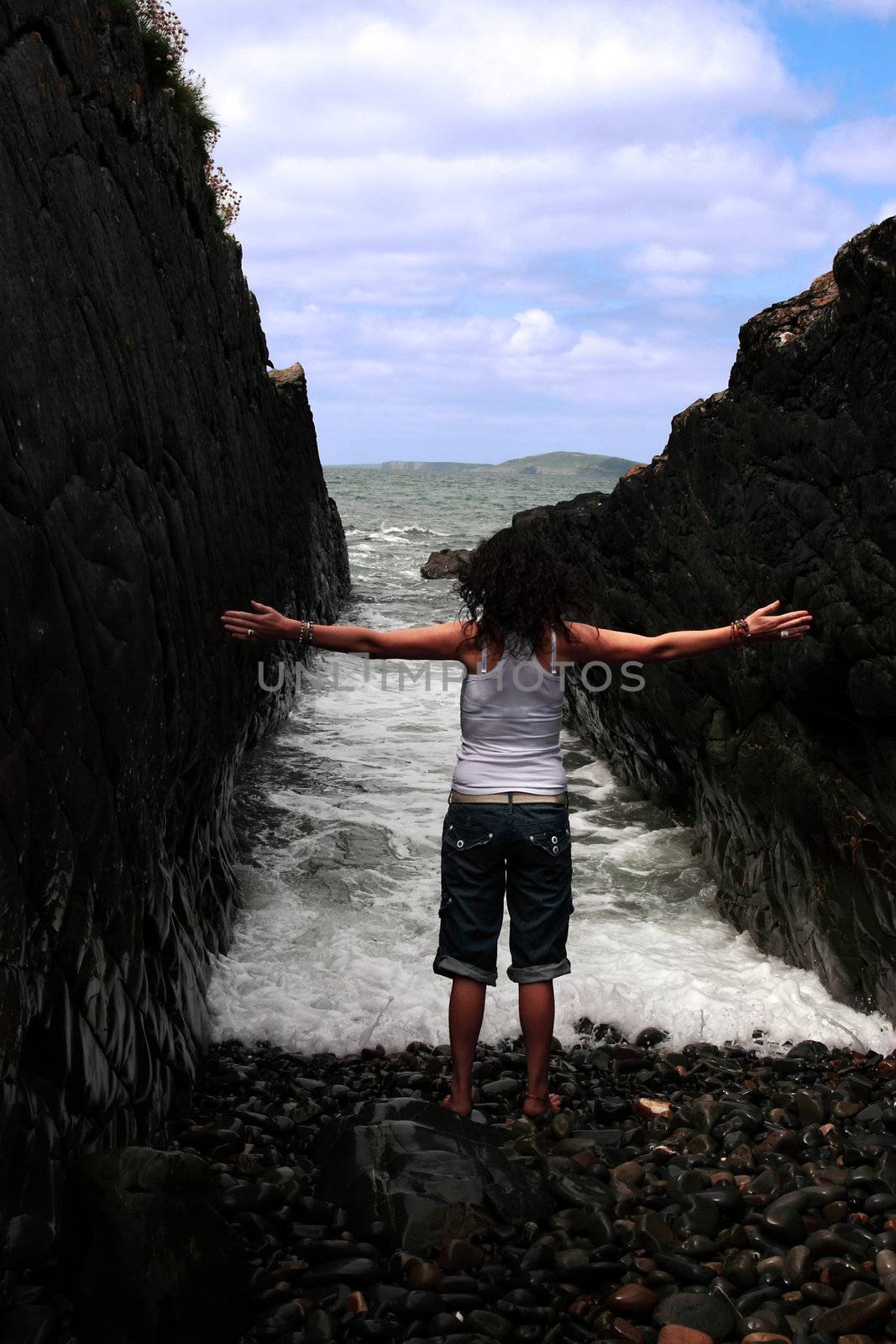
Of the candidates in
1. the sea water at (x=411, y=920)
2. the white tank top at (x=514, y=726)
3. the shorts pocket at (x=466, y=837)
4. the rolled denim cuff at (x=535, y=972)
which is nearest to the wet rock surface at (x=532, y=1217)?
the rolled denim cuff at (x=535, y=972)

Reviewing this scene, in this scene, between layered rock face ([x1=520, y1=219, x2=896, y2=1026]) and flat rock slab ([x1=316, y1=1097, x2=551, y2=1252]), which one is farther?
layered rock face ([x1=520, y1=219, x2=896, y2=1026])

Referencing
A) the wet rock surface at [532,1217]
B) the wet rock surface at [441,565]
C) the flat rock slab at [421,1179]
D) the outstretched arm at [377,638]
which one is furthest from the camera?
the wet rock surface at [441,565]

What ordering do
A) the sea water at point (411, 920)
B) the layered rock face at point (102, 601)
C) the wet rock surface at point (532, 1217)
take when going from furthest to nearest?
the sea water at point (411, 920) < the layered rock face at point (102, 601) < the wet rock surface at point (532, 1217)

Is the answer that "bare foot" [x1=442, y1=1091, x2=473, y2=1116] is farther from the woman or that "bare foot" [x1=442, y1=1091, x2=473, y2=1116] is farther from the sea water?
the sea water

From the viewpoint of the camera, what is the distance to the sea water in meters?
5.77

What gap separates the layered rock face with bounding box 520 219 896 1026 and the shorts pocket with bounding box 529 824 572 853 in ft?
5.63

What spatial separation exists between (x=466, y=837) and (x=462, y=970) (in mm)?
505

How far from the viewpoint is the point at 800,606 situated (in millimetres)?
5902

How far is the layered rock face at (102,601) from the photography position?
3.48 meters

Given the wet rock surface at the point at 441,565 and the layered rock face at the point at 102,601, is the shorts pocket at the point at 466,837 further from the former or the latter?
the wet rock surface at the point at 441,565

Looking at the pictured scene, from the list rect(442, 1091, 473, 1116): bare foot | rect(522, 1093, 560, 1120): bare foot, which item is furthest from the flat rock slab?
rect(522, 1093, 560, 1120): bare foot

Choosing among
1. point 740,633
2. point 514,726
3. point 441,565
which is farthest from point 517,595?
point 441,565

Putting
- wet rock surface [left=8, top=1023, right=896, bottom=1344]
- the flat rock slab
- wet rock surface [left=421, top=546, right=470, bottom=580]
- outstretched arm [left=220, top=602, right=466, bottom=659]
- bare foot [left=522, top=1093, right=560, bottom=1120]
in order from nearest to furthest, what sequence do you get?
wet rock surface [left=8, top=1023, right=896, bottom=1344], the flat rock slab, outstretched arm [left=220, top=602, right=466, bottom=659], bare foot [left=522, top=1093, right=560, bottom=1120], wet rock surface [left=421, top=546, right=470, bottom=580]

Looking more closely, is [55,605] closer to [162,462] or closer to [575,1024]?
[162,462]
